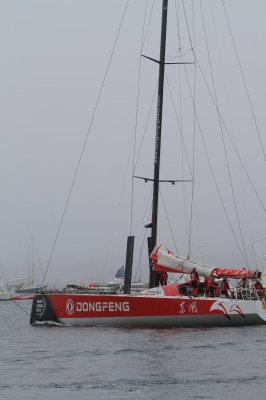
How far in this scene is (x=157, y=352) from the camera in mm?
20859

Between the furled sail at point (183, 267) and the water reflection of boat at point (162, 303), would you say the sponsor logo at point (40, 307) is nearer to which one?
the water reflection of boat at point (162, 303)

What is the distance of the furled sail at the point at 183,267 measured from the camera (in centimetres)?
2952

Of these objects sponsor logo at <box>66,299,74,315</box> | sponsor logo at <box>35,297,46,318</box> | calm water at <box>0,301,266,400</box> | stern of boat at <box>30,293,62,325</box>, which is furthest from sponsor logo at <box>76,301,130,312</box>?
sponsor logo at <box>35,297,46,318</box>

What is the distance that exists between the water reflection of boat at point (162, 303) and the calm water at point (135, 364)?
52 centimetres

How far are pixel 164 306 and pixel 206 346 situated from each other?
533cm

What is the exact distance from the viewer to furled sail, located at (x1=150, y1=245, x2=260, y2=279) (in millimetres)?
29516

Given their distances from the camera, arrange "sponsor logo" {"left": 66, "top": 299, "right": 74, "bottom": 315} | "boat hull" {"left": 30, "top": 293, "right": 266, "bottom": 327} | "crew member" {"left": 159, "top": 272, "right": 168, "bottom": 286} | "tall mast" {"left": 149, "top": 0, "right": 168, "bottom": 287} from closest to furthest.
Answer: "boat hull" {"left": 30, "top": 293, "right": 266, "bottom": 327}
"sponsor logo" {"left": 66, "top": 299, "right": 74, "bottom": 315}
"crew member" {"left": 159, "top": 272, "right": 168, "bottom": 286}
"tall mast" {"left": 149, "top": 0, "right": 168, "bottom": 287}

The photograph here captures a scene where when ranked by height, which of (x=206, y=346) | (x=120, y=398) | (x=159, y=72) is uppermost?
(x=159, y=72)

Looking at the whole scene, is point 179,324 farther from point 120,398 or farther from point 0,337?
point 120,398

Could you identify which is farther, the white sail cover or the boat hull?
Answer: the white sail cover

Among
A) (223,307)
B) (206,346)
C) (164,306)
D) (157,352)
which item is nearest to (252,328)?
(223,307)

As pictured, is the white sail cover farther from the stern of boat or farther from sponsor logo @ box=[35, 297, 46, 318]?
sponsor logo @ box=[35, 297, 46, 318]

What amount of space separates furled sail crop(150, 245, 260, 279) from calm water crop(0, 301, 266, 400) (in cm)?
255

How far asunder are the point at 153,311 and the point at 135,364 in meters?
8.88
